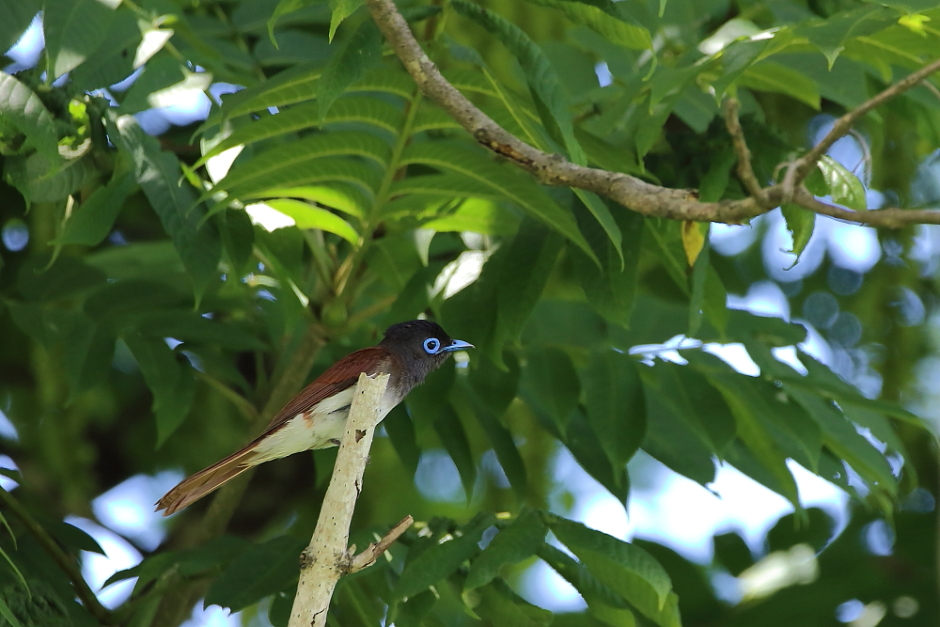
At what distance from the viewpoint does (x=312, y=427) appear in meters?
3.37

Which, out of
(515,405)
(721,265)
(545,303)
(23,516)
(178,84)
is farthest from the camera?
(721,265)

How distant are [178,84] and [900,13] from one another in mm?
2494

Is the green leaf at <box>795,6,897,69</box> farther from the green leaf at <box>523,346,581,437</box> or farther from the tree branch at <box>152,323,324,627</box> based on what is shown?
the tree branch at <box>152,323,324,627</box>

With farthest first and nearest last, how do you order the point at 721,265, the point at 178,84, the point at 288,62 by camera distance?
the point at 721,265 → the point at 288,62 → the point at 178,84

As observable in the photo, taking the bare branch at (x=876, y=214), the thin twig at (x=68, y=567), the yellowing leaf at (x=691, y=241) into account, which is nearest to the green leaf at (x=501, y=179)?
the yellowing leaf at (x=691, y=241)

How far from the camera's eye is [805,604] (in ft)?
14.5

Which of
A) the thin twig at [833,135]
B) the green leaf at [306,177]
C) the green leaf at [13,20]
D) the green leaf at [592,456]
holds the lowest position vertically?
the green leaf at [592,456]

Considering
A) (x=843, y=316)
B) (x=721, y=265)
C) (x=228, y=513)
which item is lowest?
(x=843, y=316)

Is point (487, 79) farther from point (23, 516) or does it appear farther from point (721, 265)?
point (721, 265)

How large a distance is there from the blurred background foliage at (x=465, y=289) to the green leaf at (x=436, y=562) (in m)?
0.01

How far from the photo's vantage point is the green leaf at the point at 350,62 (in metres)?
2.78

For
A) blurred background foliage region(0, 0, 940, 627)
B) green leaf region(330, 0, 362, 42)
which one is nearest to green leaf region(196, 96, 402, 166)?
blurred background foliage region(0, 0, 940, 627)

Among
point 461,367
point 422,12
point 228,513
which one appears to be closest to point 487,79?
point 422,12

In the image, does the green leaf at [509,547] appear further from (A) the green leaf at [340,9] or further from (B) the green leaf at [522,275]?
(A) the green leaf at [340,9]
